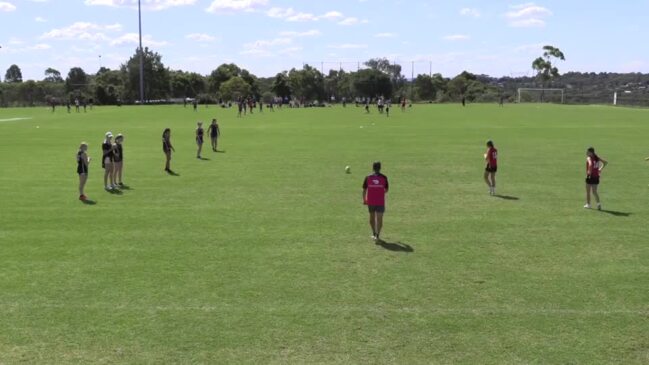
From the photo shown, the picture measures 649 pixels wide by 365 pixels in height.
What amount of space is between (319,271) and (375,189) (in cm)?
263

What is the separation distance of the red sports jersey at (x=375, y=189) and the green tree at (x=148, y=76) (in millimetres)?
130304

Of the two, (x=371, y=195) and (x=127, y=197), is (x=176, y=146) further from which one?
(x=371, y=195)

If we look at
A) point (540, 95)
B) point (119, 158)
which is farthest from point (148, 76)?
point (119, 158)

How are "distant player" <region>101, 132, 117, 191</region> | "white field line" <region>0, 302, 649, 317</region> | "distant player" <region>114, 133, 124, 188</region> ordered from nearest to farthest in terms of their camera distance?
"white field line" <region>0, 302, 649, 317</region> < "distant player" <region>101, 132, 117, 191</region> < "distant player" <region>114, 133, 124, 188</region>

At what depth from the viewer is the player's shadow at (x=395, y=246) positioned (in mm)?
13086

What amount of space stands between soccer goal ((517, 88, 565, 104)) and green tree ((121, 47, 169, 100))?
77413 mm

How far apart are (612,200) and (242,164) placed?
15.2 metres

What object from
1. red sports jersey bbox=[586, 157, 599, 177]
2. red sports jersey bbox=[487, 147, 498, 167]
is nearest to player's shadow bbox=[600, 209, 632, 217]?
red sports jersey bbox=[586, 157, 599, 177]

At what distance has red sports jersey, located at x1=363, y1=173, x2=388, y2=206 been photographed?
1341 centimetres

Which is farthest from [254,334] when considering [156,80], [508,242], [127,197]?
[156,80]

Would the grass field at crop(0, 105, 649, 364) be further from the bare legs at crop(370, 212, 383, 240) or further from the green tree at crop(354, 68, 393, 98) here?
the green tree at crop(354, 68, 393, 98)

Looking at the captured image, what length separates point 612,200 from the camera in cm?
1861

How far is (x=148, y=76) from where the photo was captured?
448ft

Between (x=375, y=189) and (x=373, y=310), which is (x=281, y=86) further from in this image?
(x=373, y=310)
